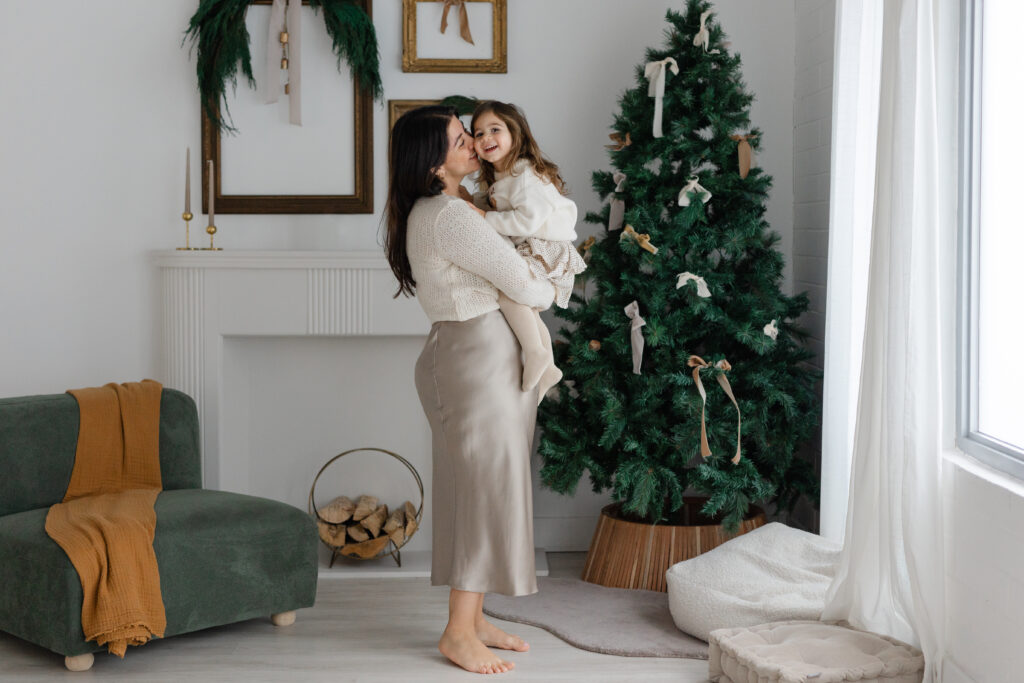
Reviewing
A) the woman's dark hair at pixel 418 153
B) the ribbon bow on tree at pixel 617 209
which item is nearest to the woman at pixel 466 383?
the woman's dark hair at pixel 418 153

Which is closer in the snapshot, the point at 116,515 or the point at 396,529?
the point at 116,515

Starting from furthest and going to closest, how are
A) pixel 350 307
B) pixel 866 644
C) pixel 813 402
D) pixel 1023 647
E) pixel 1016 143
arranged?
pixel 350 307 < pixel 813 402 < pixel 866 644 < pixel 1016 143 < pixel 1023 647

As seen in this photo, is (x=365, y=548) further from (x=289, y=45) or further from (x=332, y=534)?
(x=289, y=45)

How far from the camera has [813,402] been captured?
335 cm

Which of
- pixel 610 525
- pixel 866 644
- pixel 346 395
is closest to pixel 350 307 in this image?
pixel 346 395

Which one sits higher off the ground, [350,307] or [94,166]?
[94,166]

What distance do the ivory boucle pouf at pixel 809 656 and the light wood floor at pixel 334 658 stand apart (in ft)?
0.60

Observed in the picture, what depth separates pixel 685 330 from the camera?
330cm

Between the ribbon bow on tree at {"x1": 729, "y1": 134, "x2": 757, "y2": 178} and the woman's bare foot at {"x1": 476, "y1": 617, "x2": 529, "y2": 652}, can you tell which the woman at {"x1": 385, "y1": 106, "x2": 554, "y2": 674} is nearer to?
the woman's bare foot at {"x1": 476, "y1": 617, "x2": 529, "y2": 652}

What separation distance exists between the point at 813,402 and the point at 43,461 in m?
2.39

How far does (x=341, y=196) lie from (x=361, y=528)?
3.94 feet

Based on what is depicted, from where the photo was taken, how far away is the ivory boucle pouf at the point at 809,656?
2.33 m

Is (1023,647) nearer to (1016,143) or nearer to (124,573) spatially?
(1016,143)

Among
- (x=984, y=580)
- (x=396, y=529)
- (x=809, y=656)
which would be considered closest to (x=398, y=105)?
(x=396, y=529)
